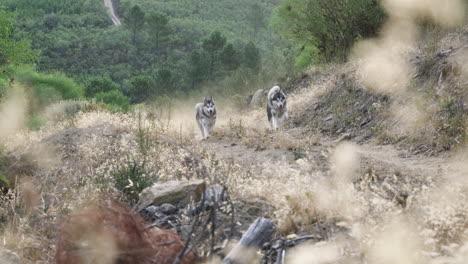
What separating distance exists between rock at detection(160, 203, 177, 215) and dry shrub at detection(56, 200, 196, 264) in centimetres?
178

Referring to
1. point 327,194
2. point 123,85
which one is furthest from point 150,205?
point 123,85

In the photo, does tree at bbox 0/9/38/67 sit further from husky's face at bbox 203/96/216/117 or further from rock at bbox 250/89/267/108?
rock at bbox 250/89/267/108

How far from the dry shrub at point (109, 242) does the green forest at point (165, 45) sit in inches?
461

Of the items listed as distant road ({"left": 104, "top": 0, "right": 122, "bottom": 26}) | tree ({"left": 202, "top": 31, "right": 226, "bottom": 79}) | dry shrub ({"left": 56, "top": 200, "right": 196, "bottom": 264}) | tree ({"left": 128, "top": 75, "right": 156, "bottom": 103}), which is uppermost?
distant road ({"left": 104, "top": 0, "right": 122, "bottom": 26})

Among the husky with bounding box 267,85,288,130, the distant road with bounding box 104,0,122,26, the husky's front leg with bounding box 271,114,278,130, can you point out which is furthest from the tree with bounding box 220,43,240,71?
the distant road with bounding box 104,0,122,26

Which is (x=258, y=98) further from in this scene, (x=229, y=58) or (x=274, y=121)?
(x=229, y=58)

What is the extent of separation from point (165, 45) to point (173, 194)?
58.2 metres

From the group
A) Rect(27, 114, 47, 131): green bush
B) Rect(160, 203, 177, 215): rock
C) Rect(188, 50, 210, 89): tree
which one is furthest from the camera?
Rect(188, 50, 210, 89): tree

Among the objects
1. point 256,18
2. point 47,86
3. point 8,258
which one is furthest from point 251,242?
point 256,18

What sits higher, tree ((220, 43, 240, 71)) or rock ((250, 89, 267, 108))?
tree ((220, 43, 240, 71))

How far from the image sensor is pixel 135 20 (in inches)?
2341

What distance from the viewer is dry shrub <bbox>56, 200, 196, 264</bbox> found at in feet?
10.3

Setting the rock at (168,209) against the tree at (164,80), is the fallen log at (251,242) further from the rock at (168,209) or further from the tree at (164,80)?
the tree at (164,80)

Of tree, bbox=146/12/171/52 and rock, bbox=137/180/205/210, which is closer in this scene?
rock, bbox=137/180/205/210
